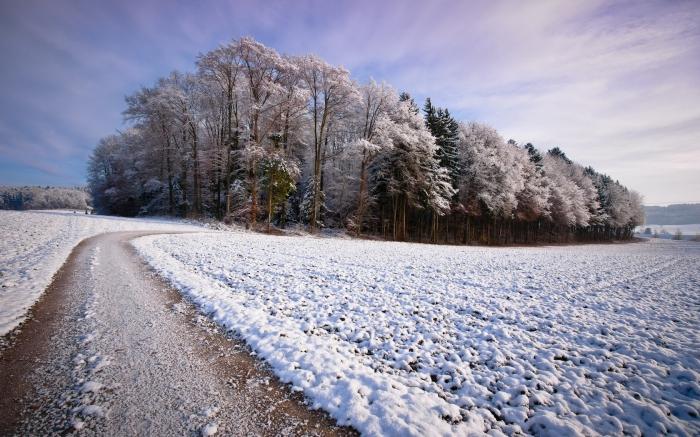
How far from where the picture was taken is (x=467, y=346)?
5.56 metres

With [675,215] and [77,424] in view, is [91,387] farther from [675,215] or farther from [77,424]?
[675,215]

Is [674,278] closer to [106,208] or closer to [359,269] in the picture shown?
[359,269]

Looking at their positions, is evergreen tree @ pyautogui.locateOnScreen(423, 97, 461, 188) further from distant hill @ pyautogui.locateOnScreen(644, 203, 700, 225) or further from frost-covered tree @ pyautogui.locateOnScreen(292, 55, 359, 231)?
distant hill @ pyautogui.locateOnScreen(644, 203, 700, 225)

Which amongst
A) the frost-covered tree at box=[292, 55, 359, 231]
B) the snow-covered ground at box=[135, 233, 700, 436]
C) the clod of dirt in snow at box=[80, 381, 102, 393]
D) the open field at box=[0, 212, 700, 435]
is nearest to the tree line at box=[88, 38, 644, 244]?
the frost-covered tree at box=[292, 55, 359, 231]

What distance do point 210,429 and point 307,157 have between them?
112 ft

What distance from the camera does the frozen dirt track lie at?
128 inches

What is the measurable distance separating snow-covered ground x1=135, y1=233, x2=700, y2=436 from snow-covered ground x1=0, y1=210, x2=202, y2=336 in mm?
3234

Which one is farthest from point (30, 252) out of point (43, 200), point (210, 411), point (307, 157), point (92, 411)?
point (43, 200)

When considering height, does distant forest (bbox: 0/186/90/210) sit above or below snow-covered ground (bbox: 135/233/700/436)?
above

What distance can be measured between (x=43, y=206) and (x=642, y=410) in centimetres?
15233

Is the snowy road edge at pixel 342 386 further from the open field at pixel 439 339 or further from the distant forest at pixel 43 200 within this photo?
the distant forest at pixel 43 200

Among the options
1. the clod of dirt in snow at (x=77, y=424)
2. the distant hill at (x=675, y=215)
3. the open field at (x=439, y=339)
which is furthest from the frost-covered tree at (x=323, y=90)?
the distant hill at (x=675, y=215)

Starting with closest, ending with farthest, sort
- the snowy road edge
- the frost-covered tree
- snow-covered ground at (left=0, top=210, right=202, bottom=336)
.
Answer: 1. the snowy road edge
2. snow-covered ground at (left=0, top=210, right=202, bottom=336)
3. the frost-covered tree

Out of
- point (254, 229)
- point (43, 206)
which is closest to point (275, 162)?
point (254, 229)
